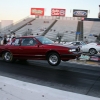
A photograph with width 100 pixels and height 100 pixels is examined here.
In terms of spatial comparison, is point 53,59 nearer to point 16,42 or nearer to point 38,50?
point 38,50

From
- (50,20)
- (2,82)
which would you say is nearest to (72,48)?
(2,82)

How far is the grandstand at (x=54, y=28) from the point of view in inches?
1807

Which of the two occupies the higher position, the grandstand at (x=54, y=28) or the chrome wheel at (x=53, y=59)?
the grandstand at (x=54, y=28)

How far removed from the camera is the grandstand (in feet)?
151

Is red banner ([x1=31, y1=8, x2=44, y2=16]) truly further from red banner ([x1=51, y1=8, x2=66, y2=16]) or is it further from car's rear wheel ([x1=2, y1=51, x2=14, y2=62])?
car's rear wheel ([x1=2, y1=51, x2=14, y2=62])

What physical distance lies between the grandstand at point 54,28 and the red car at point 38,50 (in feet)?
102

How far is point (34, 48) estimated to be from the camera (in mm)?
9844

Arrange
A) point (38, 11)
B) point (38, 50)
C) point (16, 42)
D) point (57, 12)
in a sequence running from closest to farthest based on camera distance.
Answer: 1. point (38, 50)
2. point (16, 42)
3. point (57, 12)
4. point (38, 11)

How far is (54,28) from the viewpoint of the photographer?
5172 cm

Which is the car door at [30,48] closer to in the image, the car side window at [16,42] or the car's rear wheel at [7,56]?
the car side window at [16,42]

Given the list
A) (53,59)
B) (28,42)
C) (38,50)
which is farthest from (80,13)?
(53,59)

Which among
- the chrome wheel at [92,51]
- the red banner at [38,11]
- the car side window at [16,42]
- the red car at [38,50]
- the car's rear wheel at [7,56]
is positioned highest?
the red banner at [38,11]

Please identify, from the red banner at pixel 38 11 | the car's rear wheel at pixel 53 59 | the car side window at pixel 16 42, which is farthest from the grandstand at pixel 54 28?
the car's rear wheel at pixel 53 59

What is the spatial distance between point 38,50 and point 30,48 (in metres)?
0.49
